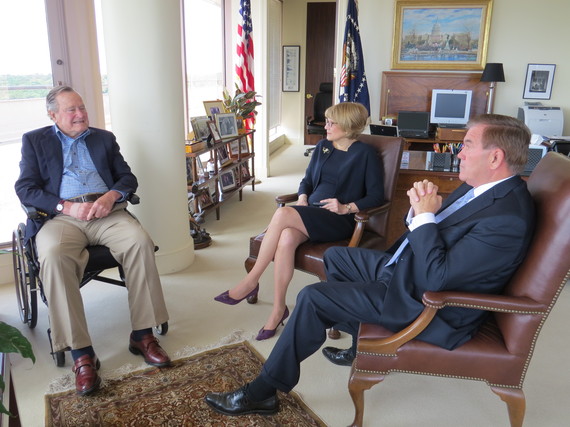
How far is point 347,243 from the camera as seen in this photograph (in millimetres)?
2645

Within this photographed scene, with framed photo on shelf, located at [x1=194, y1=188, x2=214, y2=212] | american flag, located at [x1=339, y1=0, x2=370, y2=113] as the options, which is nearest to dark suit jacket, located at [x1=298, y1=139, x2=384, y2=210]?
framed photo on shelf, located at [x1=194, y1=188, x2=214, y2=212]

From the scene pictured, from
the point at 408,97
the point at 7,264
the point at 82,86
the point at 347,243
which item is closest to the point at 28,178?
the point at 7,264

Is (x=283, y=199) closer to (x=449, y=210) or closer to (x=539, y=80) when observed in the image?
Answer: (x=449, y=210)

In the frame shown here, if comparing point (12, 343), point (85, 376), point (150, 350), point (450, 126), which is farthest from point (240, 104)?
point (12, 343)

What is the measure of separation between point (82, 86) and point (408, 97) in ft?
13.1

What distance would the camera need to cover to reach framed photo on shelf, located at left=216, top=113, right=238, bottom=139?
467cm

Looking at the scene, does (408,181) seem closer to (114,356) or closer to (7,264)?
(114,356)

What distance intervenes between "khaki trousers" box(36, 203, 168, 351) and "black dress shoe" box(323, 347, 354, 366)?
83cm

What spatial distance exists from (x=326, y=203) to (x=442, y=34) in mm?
4036

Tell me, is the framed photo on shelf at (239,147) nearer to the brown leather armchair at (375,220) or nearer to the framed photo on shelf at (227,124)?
the framed photo on shelf at (227,124)

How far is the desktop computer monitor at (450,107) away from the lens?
5758 millimetres

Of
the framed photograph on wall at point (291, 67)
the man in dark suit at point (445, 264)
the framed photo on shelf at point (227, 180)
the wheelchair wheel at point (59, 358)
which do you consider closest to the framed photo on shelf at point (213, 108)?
the framed photo on shelf at point (227, 180)

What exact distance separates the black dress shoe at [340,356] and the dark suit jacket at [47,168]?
1.33 meters

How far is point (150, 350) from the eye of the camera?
7.65 ft
